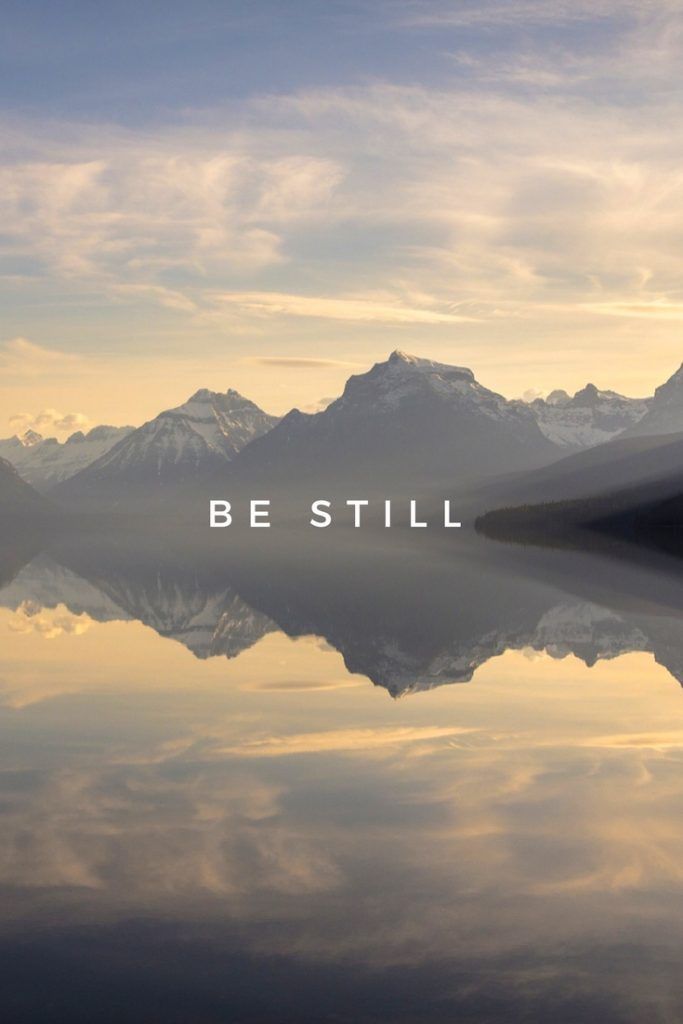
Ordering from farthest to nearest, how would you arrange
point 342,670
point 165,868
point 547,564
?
point 547,564
point 342,670
point 165,868

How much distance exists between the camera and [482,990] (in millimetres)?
18266

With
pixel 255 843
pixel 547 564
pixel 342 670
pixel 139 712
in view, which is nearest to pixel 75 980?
pixel 255 843

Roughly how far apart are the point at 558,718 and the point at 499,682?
7.07 m

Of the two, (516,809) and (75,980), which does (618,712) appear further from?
(75,980)

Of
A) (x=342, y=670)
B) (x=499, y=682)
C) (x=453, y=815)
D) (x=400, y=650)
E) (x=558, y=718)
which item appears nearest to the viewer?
(x=453, y=815)

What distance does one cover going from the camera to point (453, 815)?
89.2 feet

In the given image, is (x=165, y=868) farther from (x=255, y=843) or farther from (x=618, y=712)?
(x=618, y=712)

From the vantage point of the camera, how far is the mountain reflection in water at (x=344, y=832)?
725 inches

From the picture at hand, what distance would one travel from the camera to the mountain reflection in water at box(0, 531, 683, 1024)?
18.4 metres

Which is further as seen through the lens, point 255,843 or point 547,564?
point 547,564

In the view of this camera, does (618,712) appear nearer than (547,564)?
Yes

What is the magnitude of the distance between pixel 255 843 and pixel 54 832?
14.3 feet

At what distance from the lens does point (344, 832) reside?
25.8m

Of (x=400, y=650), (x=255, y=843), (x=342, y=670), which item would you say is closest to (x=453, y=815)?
(x=255, y=843)
